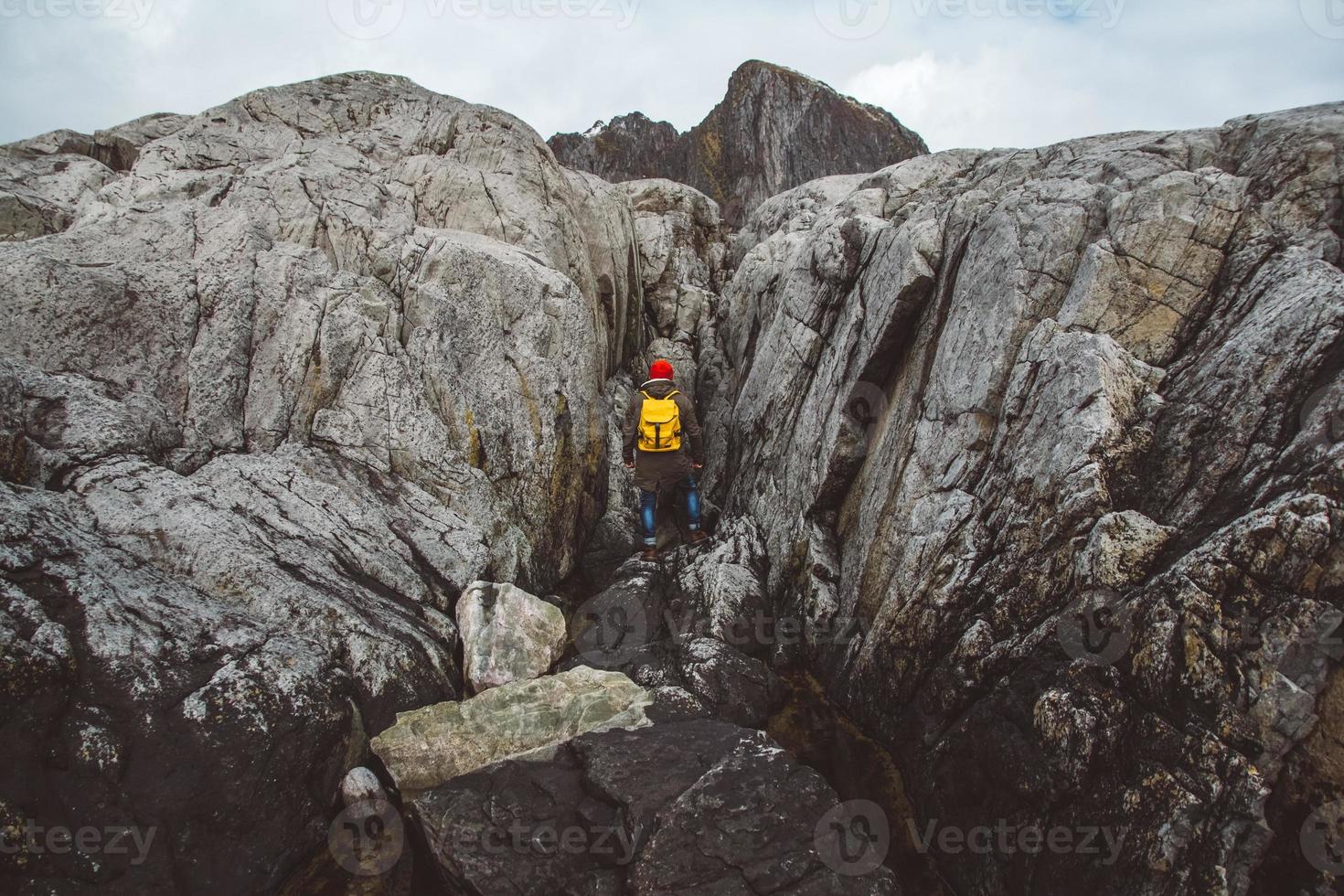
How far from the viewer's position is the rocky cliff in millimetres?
8078

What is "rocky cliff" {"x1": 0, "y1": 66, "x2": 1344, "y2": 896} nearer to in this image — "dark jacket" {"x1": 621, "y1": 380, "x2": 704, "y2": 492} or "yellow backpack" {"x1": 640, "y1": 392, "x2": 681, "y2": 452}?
"dark jacket" {"x1": 621, "y1": 380, "x2": 704, "y2": 492}

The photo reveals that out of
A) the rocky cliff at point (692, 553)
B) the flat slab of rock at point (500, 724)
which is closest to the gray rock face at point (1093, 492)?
the rocky cliff at point (692, 553)

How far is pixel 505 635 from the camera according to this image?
13.4 meters

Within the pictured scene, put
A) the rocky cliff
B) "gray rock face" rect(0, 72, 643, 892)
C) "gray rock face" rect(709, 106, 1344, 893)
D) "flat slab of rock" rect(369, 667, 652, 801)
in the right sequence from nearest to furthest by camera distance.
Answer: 1. "gray rock face" rect(709, 106, 1344, 893)
2. the rocky cliff
3. "gray rock face" rect(0, 72, 643, 892)
4. "flat slab of rock" rect(369, 667, 652, 801)

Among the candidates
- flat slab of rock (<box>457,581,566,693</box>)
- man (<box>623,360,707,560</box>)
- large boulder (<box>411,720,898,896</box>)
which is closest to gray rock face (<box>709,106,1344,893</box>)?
large boulder (<box>411,720,898,896</box>)

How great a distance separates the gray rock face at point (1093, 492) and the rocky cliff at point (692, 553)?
0.20 feet

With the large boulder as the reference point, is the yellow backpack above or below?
above

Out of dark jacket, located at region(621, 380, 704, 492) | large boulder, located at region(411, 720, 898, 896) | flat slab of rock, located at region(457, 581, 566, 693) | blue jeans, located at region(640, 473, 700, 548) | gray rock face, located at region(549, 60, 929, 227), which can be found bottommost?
large boulder, located at region(411, 720, 898, 896)

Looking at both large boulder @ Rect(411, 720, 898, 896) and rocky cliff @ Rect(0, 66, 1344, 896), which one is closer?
rocky cliff @ Rect(0, 66, 1344, 896)

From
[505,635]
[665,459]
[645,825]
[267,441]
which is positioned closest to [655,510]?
[665,459]

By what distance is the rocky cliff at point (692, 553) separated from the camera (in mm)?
8078

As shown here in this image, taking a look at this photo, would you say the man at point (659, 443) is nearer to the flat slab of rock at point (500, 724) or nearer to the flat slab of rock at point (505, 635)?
the flat slab of rock at point (505, 635)

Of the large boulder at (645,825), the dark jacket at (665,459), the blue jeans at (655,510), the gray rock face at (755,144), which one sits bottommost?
the large boulder at (645,825)

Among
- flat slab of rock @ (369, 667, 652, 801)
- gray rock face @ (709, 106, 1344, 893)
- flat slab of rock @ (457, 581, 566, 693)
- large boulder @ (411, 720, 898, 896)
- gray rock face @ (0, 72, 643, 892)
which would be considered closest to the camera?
→ gray rock face @ (709, 106, 1344, 893)
